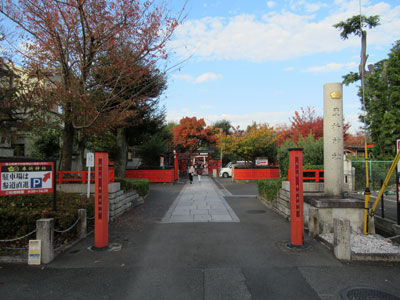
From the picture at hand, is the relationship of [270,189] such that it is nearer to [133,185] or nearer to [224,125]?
[133,185]

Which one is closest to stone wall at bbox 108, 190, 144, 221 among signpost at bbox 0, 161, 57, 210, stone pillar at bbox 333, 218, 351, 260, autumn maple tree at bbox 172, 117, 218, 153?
signpost at bbox 0, 161, 57, 210

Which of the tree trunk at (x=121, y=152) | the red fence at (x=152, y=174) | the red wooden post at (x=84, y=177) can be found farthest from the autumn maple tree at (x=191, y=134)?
the red wooden post at (x=84, y=177)

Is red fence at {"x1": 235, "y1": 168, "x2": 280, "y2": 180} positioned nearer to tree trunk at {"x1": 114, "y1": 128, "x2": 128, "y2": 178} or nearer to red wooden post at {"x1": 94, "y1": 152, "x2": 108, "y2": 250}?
tree trunk at {"x1": 114, "y1": 128, "x2": 128, "y2": 178}

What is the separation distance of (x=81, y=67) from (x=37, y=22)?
172 cm

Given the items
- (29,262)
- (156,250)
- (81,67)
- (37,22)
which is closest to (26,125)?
(81,67)

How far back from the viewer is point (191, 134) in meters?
34.2

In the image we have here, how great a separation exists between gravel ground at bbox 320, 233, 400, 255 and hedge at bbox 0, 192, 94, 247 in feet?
19.3

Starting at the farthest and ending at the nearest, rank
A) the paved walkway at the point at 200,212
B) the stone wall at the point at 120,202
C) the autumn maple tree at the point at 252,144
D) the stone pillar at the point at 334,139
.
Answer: the autumn maple tree at the point at 252,144
the paved walkway at the point at 200,212
the stone wall at the point at 120,202
the stone pillar at the point at 334,139

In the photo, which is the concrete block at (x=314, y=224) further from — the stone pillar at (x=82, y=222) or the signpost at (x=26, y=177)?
the signpost at (x=26, y=177)

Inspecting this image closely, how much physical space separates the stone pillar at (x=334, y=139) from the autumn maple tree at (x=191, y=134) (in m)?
26.4

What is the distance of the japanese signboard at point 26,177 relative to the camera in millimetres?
5988

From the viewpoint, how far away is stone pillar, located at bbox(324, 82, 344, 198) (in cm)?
786

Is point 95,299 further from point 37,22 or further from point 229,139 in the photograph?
point 229,139

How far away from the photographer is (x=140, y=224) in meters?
8.62
